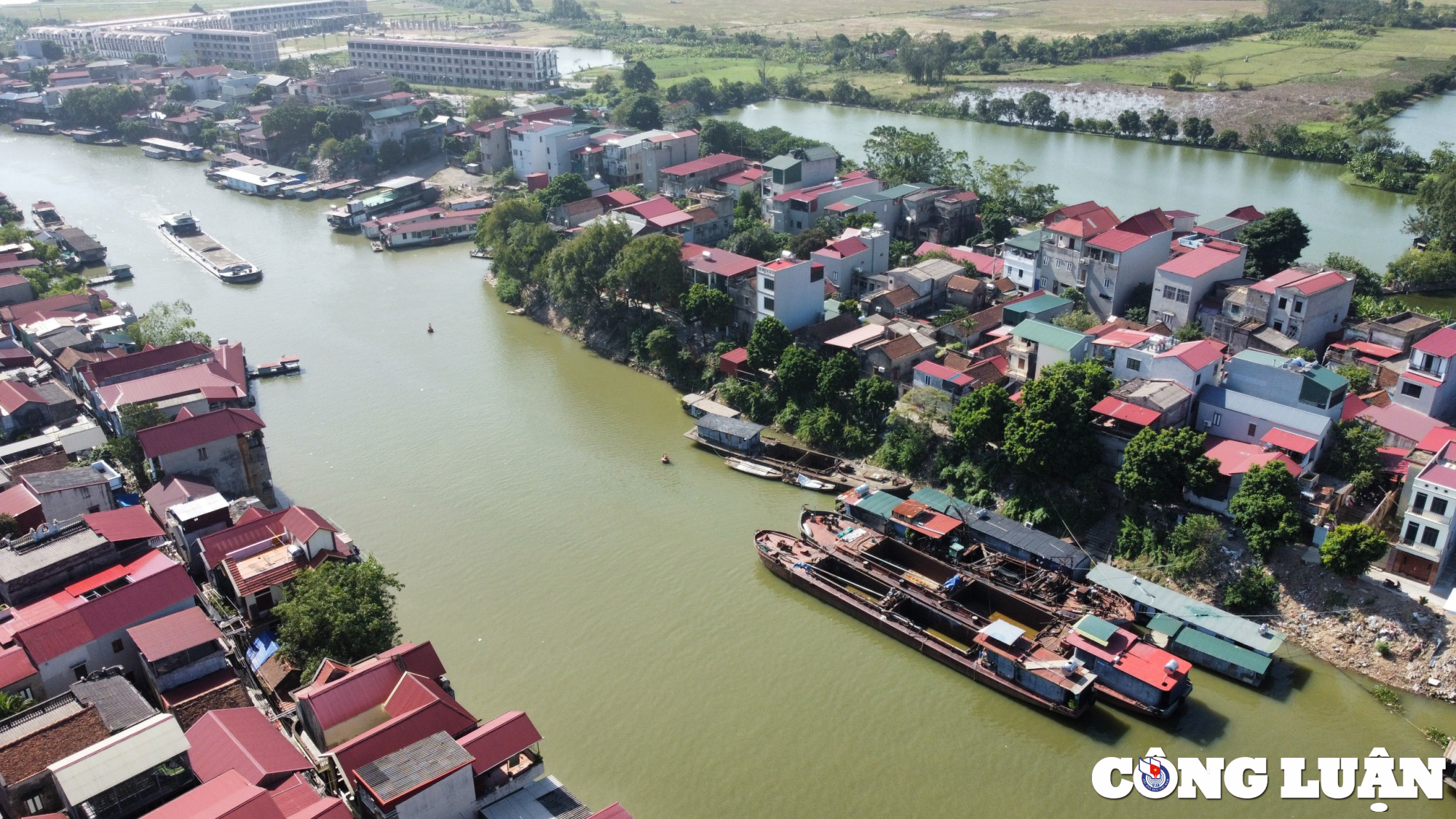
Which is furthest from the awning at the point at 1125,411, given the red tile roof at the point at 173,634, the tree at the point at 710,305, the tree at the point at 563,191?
the tree at the point at 563,191

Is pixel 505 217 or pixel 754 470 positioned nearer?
pixel 754 470

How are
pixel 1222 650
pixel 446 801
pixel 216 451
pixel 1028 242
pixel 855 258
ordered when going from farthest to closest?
pixel 855 258 → pixel 1028 242 → pixel 216 451 → pixel 1222 650 → pixel 446 801

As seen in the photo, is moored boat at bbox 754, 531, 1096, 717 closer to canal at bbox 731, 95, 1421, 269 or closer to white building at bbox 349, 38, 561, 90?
canal at bbox 731, 95, 1421, 269

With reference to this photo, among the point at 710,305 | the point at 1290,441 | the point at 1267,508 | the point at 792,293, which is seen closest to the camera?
the point at 1267,508

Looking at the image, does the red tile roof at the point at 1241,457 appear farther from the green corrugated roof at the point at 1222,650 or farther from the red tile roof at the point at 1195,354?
the green corrugated roof at the point at 1222,650

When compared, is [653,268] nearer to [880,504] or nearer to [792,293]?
[792,293]

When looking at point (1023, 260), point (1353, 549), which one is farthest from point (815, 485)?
point (1023, 260)

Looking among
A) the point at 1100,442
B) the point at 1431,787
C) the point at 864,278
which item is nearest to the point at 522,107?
the point at 864,278
